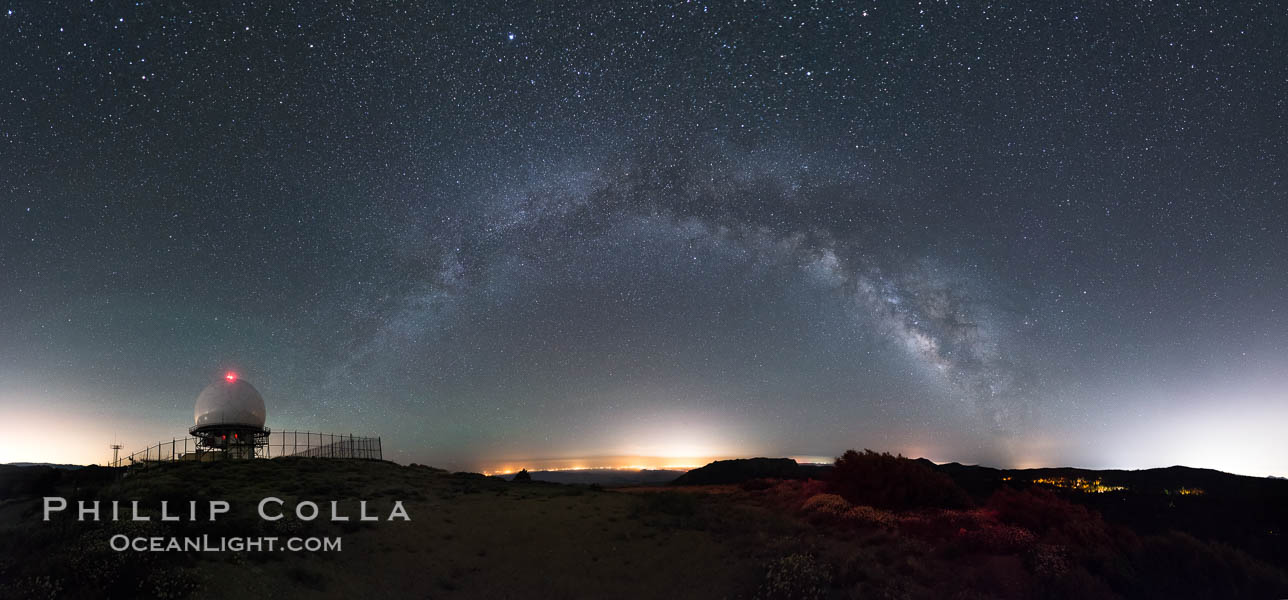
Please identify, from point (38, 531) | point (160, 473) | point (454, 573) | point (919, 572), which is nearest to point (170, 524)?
point (38, 531)

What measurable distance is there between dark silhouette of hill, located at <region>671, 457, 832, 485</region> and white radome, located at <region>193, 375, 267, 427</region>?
30.1m

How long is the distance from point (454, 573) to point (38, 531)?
25.6 ft

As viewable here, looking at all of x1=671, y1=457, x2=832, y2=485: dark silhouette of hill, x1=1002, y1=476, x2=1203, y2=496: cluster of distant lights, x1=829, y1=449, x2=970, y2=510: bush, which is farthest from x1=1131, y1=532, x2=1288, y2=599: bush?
x1=671, y1=457, x2=832, y2=485: dark silhouette of hill

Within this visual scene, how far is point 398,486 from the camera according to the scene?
2656 cm

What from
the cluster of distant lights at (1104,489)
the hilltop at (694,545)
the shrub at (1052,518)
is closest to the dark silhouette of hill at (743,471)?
the cluster of distant lights at (1104,489)

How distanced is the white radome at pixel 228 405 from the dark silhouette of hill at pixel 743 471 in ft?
98.8

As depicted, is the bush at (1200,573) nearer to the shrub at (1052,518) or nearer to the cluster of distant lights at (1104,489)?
the shrub at (1052,518)

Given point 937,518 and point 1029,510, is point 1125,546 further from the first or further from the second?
point 937,518

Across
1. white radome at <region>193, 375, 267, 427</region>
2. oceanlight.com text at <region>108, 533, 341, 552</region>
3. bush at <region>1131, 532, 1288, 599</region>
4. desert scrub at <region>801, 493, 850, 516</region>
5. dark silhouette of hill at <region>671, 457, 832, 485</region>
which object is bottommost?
dark silhouette of hill at <region>671, 457, 832, 485</region>

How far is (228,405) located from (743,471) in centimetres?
3688

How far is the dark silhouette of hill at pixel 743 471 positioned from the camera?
144 ft

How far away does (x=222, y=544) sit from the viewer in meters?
12.1

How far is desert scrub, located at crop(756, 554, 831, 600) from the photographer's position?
416 inches

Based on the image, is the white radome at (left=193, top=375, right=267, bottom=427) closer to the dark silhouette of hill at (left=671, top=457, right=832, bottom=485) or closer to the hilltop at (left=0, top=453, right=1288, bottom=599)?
the hilltop at (left=0, top=453, right=1288, bottom=599)
